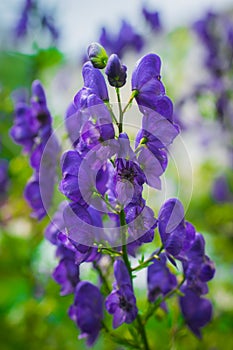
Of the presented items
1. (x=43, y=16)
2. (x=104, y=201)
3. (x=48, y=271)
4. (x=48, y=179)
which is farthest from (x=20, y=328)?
(x=43, y=16)

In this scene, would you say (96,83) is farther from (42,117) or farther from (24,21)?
(24,21)

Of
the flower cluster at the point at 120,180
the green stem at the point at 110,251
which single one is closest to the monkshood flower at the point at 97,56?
the flower cluster at the point at 120,180

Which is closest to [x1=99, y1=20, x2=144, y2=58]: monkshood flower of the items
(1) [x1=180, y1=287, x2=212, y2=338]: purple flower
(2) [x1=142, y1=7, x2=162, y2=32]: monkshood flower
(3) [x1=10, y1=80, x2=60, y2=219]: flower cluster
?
(2) [x1=142, y1=7, x2=162, y2=32]: monkshood flower

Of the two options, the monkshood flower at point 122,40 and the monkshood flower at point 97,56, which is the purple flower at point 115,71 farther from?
the monkshood flower at point 122,40

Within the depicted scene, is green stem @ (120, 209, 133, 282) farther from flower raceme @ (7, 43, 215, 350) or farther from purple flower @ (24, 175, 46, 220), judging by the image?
purple flower @ (24, 175, 46, 220)

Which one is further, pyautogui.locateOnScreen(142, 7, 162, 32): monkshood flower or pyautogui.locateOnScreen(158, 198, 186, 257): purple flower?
pyautogui.locateOnScreen(142, 7, 162, 32): monkshood flower

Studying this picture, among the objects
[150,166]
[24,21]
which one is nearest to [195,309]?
[150,166]

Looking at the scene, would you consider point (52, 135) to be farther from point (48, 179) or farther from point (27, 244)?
point (27, 244)
